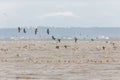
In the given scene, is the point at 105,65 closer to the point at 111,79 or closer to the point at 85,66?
the point at 85,66

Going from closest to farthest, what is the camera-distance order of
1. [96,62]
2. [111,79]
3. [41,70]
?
[111,79], [41,70], [96,62]

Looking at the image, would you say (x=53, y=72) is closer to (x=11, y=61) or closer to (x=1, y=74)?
(x=1, y=74)

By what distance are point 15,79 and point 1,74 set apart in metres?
3.06

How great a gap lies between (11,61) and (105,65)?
33.3 feet

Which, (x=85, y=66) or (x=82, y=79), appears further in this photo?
(x=85, y=66)

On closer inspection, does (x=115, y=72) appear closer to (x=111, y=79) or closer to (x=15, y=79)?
(x=111, y=79)

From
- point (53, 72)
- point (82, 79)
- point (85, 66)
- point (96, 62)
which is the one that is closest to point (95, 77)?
point (82, 79)

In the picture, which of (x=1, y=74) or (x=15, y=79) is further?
(x=1, y=74)

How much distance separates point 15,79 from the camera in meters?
42.0

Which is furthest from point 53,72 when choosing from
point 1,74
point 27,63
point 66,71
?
point 27,63

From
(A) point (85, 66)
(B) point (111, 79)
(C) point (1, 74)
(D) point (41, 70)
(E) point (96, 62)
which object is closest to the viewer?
(B) point (111, 79)

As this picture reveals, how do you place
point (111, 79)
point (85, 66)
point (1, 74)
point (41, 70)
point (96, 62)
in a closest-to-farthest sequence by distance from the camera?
point (111, 79), point (1, 74), point (41, 70), point (85, 66), point (96, 62)

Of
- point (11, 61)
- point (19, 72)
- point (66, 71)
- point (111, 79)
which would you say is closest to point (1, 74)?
point (19, 72)

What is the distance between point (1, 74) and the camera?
147ft
